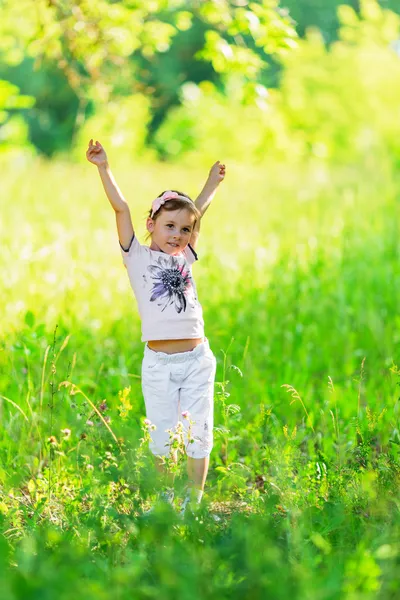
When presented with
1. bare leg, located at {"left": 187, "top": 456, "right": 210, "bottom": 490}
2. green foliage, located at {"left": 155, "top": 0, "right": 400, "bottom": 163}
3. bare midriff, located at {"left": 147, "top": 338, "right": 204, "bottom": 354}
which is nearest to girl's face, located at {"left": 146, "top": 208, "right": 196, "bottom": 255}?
bare midriff, located at {"left": 147, "top": 338, "right": 204, "bottom": 354}

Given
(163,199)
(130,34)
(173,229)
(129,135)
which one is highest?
(129,135)

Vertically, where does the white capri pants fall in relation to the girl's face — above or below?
below

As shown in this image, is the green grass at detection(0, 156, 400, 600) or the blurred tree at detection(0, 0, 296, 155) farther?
the blurred tree at detection(0, 0, 296, 155)

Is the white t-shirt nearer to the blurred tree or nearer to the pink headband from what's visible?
the pink headband

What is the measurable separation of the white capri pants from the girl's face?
43 centimetres

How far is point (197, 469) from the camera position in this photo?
3.29 metres

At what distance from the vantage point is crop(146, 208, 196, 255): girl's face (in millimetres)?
3275

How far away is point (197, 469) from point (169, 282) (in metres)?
0.76

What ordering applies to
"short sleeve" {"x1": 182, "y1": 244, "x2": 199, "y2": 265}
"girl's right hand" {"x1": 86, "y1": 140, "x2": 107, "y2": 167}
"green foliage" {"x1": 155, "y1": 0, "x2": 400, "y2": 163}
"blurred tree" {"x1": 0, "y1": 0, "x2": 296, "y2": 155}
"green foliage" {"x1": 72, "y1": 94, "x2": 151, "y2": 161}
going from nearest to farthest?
"girl's right hand" {"x1": 86, "y1": 140, "x2": 107, "y2": 167}
"short sleeve" {"x1": 182, "y1": 244, "x2": 199, "y2": 265}
"blurred tree" {"x1": 0, "y1": 0, "x2": 296, "y2": 155}
"green foliage" {"x1": 155, "y1": 0, "x2": 400, "y2": 163}
"green foliage" {"x1": 72, "y1": 94, "x2": 151, "y2": 161}

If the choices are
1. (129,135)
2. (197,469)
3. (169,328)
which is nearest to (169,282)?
(169,328)

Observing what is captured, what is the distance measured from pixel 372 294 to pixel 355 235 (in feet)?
5.78

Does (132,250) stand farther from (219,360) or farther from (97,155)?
(219,360)

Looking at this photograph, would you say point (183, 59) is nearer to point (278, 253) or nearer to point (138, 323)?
point (278, 253)

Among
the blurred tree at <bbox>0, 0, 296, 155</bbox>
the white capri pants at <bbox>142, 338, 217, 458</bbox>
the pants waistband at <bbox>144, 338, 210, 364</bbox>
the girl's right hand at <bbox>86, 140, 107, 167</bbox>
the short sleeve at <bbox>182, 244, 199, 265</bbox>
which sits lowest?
the white capri pants at <bbox>142, 338, 217, 458</bbox>
